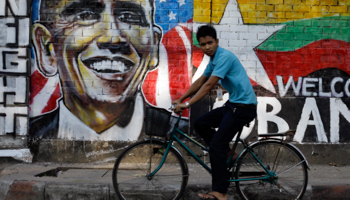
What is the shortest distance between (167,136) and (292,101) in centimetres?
288

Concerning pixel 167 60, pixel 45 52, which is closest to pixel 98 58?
pixel 45 52

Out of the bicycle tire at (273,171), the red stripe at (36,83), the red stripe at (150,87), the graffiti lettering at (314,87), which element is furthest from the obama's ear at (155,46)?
the bicycle tire at (273,171)

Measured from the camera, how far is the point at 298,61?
6.32 m

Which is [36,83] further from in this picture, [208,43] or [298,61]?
[298,61]

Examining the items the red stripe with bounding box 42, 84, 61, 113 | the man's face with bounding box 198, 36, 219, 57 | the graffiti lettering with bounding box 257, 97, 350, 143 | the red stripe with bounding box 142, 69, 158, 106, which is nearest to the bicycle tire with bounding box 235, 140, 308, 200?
the man's face with bounding box 198, 36, 219, 57

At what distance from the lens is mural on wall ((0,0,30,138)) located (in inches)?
247

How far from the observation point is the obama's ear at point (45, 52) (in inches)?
250

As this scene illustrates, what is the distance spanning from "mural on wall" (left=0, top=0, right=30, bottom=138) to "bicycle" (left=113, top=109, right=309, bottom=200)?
9.25 ft

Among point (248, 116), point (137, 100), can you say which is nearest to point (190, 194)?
point (248, 116)

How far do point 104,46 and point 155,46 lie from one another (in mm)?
829

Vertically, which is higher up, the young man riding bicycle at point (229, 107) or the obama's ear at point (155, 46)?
the obama's ear at point (155, 46)

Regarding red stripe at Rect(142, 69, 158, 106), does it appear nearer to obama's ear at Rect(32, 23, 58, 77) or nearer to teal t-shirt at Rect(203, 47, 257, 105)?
obama's ear at Rect(32, 23, 58, 77)

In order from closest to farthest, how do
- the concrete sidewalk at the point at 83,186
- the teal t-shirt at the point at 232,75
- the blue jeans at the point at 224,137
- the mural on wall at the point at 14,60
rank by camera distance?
the teal t-shirt at the point at 232,75, the blue jeans at the point at 224,137, the concrete sidewalk at the point at 83,186, the mural on wall at the point at 14,60

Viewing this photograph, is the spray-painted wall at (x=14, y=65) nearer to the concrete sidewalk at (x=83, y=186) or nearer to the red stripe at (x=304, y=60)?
the concrete sidewalk at (x=83, y=186)
